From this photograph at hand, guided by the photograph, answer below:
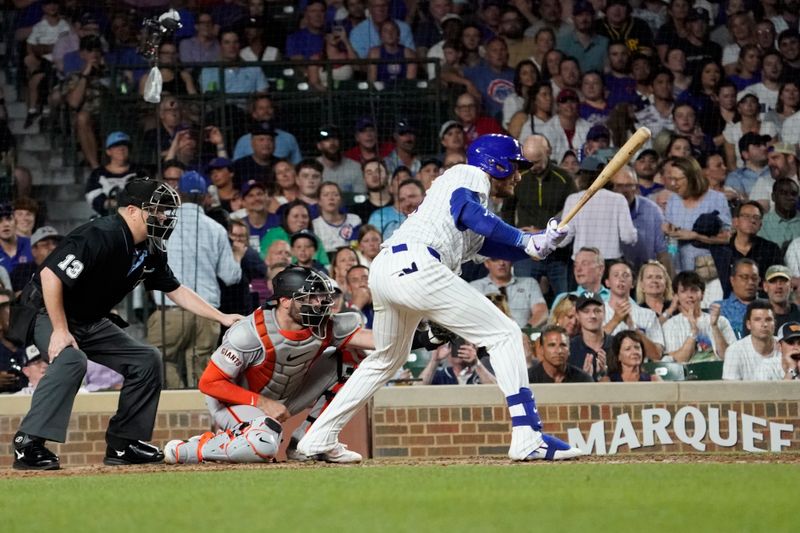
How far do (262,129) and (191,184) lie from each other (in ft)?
3.66

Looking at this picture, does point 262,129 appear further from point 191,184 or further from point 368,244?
point 368,244

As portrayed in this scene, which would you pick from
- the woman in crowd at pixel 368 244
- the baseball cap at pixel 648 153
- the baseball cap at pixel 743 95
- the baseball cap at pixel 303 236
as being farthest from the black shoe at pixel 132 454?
the baseball cap at pixel 743 95

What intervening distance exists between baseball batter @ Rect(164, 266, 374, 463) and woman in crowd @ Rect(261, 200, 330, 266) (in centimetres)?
389

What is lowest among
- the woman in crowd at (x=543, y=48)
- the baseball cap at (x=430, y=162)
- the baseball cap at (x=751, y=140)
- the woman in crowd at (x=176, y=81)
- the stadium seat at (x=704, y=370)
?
the stadium seat at (x=704, y=370)

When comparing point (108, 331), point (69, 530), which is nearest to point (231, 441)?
point (108, 331)

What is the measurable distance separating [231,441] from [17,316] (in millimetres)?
1345

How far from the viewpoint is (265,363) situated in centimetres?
750

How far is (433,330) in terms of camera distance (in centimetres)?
762

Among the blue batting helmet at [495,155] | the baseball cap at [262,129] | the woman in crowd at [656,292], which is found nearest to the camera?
the blue batting helmet at [495,155]

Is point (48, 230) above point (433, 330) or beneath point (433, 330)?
above

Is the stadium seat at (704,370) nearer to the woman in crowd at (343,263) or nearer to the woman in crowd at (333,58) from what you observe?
the woman in crowd at (343,263)

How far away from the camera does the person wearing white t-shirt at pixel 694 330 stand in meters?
10.7

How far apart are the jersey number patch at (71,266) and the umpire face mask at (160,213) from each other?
0.45 m

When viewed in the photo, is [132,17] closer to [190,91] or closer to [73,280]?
[190,91]
